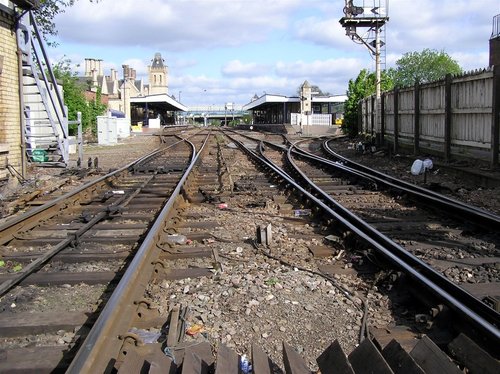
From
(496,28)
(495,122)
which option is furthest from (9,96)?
(496,28)

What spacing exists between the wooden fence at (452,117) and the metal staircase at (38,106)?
1123 cm

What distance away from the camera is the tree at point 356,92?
32.9 meters

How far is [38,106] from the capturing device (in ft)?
60.0

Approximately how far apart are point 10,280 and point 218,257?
2.14m

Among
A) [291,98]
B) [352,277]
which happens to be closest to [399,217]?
[352,277]

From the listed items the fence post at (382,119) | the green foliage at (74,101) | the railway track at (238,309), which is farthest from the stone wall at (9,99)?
the green foliage at (74,101)

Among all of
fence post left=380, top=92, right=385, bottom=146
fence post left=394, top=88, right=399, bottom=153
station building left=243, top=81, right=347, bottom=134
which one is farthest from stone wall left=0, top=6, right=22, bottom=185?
station building left=243, top=81, right=347, bottom=134

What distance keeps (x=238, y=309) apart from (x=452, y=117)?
11.8m

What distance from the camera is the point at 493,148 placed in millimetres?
11727

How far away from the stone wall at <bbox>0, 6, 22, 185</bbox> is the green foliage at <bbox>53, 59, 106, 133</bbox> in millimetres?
19836

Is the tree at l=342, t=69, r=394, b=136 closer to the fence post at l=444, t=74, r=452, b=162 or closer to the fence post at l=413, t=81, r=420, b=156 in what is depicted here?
the fence post at l=413, t=81, r=420, b=156

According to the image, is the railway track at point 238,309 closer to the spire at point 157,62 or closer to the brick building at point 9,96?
the brick building at point 9,96

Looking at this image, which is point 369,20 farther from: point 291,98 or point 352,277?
point 352,277

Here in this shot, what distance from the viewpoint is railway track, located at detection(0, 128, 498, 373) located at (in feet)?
9.99
